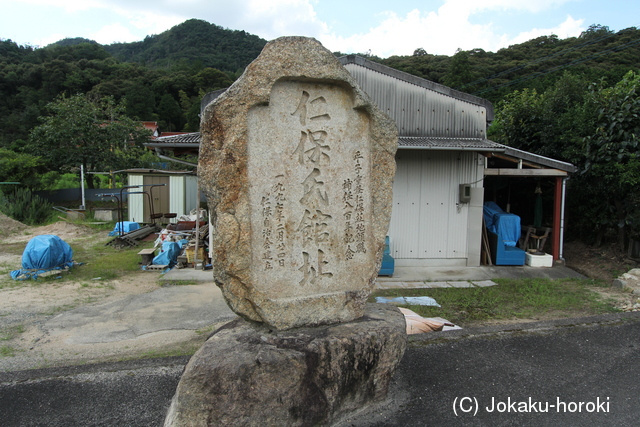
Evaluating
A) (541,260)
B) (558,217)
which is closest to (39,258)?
(541,260)

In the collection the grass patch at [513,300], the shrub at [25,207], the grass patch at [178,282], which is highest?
the shrub at [25,207]

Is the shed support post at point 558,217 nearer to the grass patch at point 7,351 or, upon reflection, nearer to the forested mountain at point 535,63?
the grass patch at point 7,351

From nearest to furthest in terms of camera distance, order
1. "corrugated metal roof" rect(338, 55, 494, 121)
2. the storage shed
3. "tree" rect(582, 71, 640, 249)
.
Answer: "tree" rect(582, 71, 640, 249), "corrugated metal roof" rect(338, 55, 494, 121), the storage shed

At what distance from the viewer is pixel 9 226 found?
14.8m

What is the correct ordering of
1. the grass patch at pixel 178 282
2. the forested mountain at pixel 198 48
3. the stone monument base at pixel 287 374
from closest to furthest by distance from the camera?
the stone monument base at pixel 287 374 → the grass patch at pixel 178 282 → the forested mountain at pixel 198 48

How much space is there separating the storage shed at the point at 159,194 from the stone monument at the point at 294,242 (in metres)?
14.0

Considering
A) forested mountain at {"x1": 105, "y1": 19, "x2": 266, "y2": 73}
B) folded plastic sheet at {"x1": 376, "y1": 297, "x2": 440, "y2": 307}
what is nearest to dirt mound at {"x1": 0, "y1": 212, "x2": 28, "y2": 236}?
folded plastic sheet at {"x1": 376, "y1": 297, "x2": 440, "y2": 307}

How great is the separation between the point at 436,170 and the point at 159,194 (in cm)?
1209

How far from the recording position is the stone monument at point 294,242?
307 cm

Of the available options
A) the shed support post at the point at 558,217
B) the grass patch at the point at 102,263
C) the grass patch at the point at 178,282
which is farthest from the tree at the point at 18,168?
the shed support post at the point at 558,217

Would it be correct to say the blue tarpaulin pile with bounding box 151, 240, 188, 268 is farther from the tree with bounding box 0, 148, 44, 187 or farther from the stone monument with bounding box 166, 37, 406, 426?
the tree with bounding box 0, 148, 44, 187

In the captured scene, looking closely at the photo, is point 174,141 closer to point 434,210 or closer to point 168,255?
point 168,255

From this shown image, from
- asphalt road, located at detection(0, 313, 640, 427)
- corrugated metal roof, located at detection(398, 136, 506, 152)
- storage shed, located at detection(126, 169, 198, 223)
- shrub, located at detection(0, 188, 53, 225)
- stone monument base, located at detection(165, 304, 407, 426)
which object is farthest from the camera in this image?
storage shed, located at detection(126, 169, 198, 223)

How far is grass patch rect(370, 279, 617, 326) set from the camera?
22.1 ft
